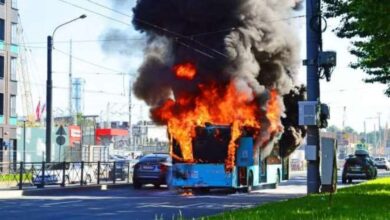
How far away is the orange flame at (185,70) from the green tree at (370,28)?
5.10 meters

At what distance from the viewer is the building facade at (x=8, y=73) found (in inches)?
2190

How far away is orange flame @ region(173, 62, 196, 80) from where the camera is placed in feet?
78.9

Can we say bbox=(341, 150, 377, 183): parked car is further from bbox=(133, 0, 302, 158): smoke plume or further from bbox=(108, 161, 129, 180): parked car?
bbox=(108, 161, 129, 180): parked car

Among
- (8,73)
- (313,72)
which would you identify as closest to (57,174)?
(313,72)

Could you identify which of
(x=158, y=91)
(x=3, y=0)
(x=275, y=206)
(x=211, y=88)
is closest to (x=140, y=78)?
(x=158, y=91)

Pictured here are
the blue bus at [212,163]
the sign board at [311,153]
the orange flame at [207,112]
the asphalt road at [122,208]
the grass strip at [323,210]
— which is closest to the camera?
the grass strip at [323,210]

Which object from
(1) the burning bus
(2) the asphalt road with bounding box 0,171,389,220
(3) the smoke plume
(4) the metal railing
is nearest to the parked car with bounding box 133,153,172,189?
(4) the metal railing

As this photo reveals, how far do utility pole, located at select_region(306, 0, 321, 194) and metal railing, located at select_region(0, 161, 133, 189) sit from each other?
11.3 meters

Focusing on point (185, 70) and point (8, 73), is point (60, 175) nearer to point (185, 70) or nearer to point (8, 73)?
point (185, 70)

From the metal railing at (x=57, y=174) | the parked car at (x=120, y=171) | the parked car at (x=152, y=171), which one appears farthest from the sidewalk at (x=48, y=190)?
the parked car at (x=120, y=171)

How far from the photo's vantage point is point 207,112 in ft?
79.0

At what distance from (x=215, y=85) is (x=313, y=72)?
18.0 feet

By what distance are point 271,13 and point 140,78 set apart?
19.7 feet

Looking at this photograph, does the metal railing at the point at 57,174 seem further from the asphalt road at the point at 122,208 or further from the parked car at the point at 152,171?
the asphalt road at the point at 122,208
